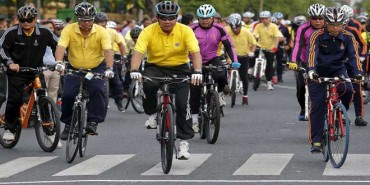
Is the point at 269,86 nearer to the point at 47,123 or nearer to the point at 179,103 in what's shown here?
the point at 47,123

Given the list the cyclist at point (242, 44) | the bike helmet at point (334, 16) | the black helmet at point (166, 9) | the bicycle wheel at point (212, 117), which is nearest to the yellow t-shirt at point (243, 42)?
the cyclist at point (242, 44)

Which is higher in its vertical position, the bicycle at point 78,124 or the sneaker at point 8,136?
→ the bicycle at point 78,124

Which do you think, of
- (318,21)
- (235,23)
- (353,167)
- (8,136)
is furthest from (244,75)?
(353,167)

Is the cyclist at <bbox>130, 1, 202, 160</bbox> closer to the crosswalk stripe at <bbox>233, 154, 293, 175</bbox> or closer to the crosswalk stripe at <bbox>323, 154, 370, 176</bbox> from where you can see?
the crosswalk stripe at <bbox>233, 154, 293, 175</bbox>

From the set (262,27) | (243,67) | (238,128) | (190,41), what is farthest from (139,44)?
(262,27)

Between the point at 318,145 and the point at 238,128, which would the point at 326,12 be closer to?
the point at 318,145

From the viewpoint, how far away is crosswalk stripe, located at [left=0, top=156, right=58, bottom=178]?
13.5 meters

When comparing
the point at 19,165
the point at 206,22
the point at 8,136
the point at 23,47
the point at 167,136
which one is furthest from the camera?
the point at 206,22

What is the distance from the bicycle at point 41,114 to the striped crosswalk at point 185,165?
0.56 m

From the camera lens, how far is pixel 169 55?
13.9m

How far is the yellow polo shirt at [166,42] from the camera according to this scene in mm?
13750

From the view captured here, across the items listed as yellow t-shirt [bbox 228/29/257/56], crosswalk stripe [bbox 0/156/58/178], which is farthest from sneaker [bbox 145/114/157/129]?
yellow t-shirt [bbox 228/29/257/56]

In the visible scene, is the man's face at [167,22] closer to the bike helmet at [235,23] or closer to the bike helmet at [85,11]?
the bike helmet at [85,11]

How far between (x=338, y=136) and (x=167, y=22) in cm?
216
